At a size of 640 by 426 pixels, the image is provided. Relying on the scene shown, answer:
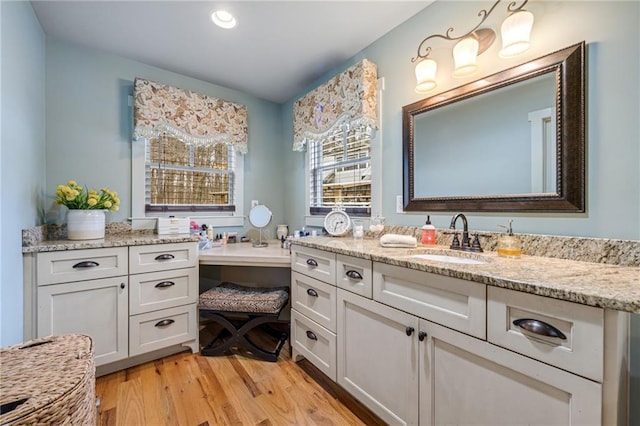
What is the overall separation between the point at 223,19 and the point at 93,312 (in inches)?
84.0

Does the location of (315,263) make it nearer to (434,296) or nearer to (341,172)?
(434,296)

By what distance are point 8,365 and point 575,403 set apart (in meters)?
1.80

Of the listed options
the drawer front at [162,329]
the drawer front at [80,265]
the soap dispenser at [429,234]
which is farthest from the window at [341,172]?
the drawer front at [80,265]

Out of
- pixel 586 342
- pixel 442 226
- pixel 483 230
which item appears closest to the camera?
pixel 586 342

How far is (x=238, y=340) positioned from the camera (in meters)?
2.10

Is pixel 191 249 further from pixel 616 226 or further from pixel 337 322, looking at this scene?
pixel 616 226

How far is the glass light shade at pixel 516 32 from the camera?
125 cm

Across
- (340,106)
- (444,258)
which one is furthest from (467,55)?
(444,258)

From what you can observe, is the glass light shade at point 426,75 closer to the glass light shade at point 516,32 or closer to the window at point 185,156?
the glass light shade at point 516,32

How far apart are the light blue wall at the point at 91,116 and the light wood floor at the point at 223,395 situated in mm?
1306

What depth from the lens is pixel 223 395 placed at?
1.67 m

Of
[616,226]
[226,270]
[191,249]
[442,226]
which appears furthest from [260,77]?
[616,226]

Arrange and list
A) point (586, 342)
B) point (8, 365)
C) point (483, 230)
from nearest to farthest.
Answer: point (586, 342) < point (8, 365) < point (483, 230)

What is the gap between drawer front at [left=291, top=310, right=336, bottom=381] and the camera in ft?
5.39
